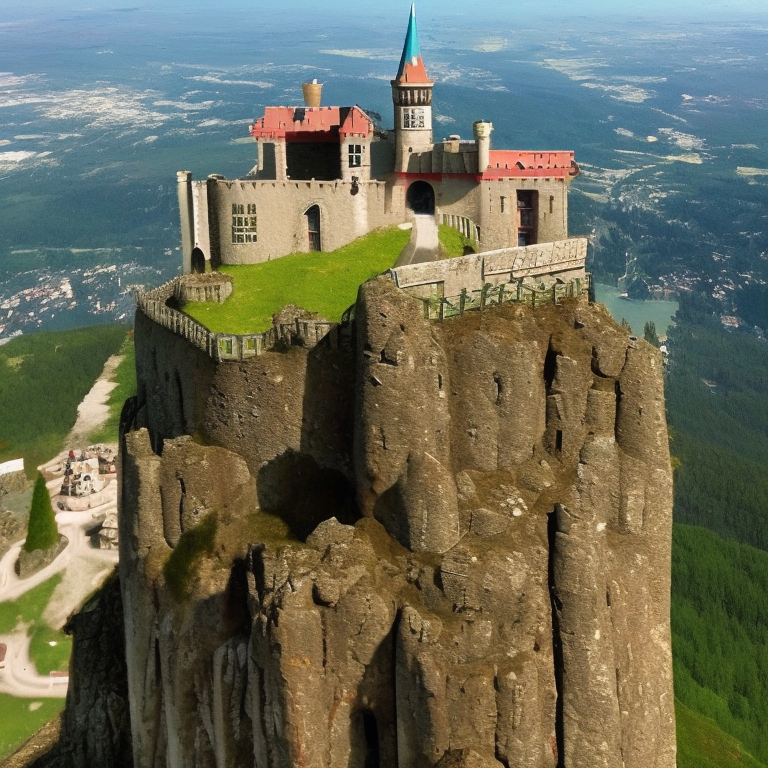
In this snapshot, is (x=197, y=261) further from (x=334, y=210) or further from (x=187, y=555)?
(x=187, y=555)

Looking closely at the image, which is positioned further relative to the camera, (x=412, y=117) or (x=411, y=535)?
(x=412, y=117)

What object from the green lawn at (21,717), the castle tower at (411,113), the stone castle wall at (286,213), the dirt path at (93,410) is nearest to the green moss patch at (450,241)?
the stone castle wall at (286,213)

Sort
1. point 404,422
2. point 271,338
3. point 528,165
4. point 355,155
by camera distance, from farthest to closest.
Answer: point 355,155, point 528,165, point 271,338, point 404,422

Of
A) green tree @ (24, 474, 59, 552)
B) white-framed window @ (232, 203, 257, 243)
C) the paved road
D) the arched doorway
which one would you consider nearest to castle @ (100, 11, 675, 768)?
the paved road

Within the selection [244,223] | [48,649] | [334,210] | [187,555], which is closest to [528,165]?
[334,210]

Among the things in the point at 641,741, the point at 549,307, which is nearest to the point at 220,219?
the point at 549,307

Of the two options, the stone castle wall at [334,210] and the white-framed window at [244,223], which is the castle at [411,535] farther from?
the white-framed window at [244,223]

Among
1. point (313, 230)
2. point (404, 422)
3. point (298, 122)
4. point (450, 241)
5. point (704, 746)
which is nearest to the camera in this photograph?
point (404, 422)
